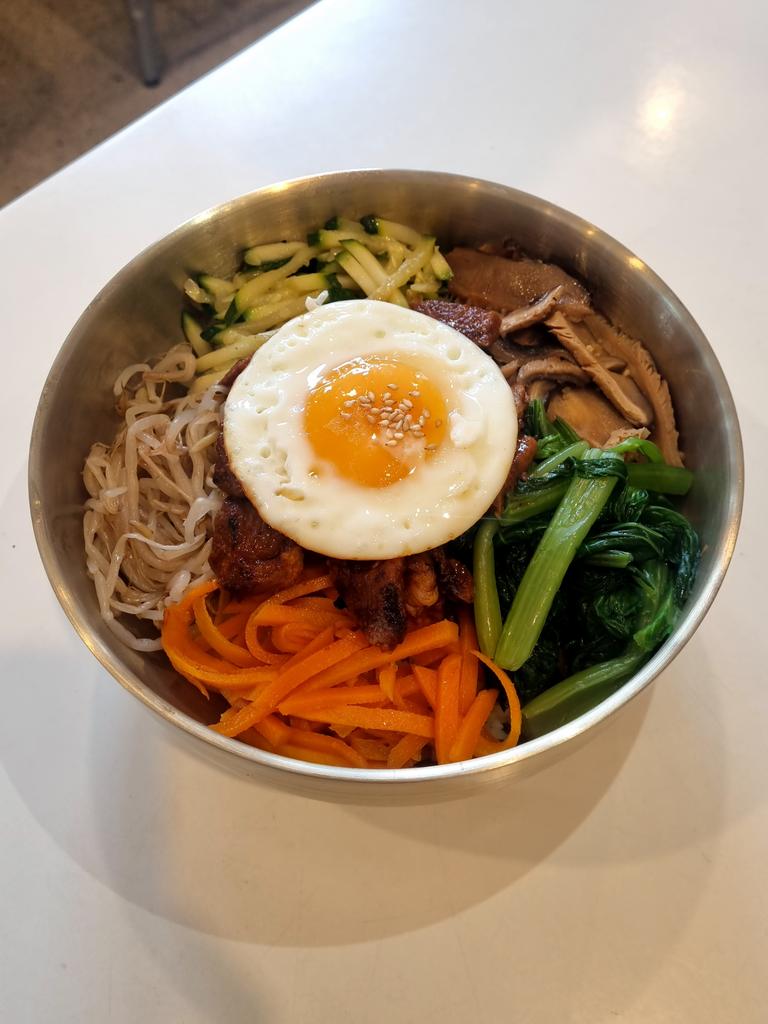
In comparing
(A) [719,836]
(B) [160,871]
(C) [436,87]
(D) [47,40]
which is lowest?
(B) [160,871]

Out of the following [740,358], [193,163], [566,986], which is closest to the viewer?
[566,986]

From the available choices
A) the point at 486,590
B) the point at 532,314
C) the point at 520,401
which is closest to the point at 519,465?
the point at 520,401

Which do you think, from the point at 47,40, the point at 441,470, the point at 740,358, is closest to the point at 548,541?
the point at 441,470

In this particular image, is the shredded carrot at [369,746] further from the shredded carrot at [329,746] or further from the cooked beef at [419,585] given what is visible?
the cooked beef at [419,585]

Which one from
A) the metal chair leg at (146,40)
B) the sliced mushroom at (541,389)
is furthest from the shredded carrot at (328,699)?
the metal chair leg at (146,40)

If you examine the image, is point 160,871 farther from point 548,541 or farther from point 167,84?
point 167,84

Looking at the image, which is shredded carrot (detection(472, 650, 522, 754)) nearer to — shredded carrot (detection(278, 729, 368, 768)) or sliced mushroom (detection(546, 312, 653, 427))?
shredded carrot (detection(278, 729, 368, 768))
